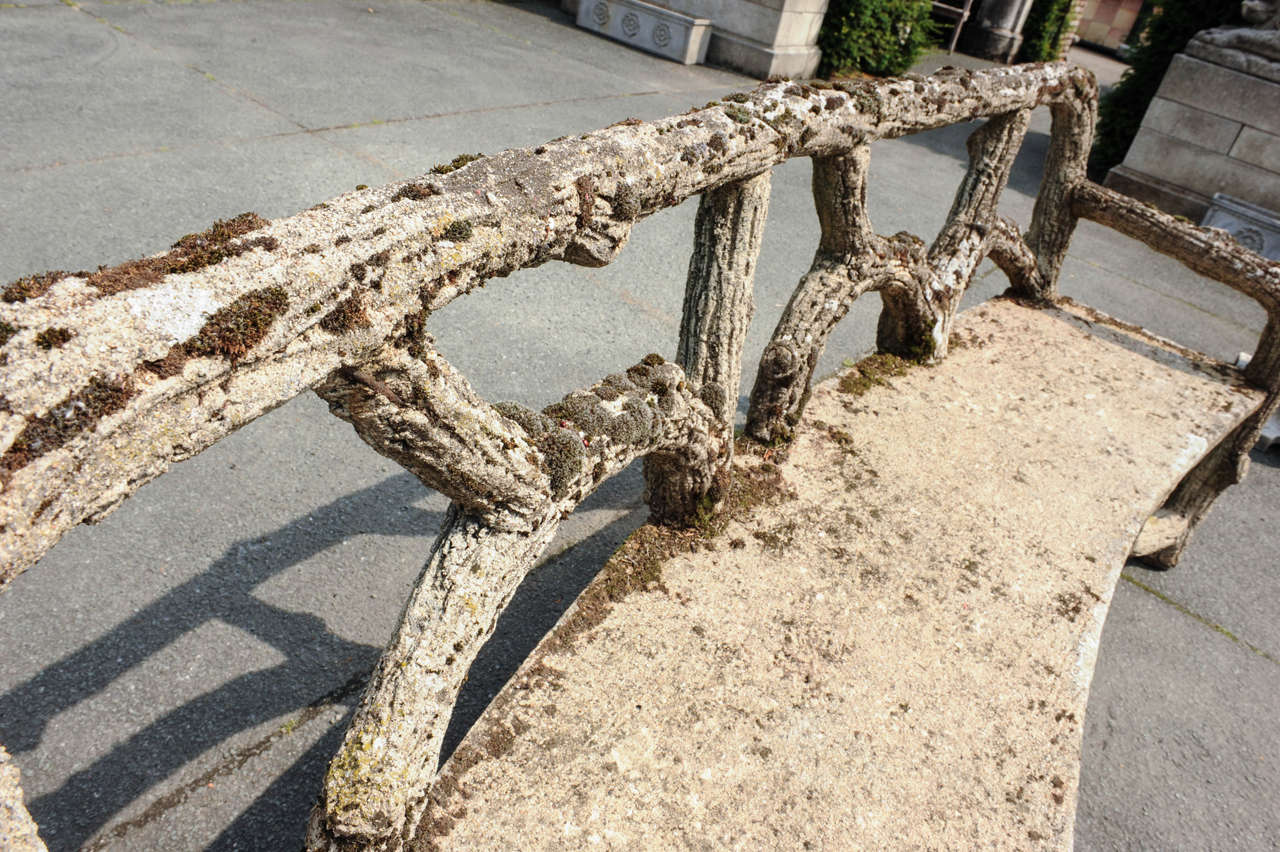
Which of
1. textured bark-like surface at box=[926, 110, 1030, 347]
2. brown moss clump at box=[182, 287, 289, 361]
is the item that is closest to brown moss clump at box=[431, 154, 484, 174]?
brown moss clump at box=[182, 287, 289, 361]

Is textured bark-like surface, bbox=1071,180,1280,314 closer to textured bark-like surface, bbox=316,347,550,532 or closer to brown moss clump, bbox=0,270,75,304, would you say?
textured bark-like surface, bbox=316,347,550,532

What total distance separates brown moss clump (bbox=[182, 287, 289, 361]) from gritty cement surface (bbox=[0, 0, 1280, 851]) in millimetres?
1499

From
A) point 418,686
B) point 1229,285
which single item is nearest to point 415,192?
point 418,686

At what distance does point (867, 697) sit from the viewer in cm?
215

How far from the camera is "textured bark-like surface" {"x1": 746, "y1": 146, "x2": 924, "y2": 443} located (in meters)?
2.81

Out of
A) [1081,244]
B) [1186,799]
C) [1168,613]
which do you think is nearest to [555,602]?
[1186,799]

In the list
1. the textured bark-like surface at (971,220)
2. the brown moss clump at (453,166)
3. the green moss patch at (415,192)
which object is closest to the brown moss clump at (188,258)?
the green moss patch at (415,192)

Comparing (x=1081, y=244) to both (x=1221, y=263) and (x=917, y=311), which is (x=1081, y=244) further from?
(x=917, y=311)

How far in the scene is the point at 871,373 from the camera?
143 inches

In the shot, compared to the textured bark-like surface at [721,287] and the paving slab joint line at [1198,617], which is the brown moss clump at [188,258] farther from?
the paving slab joint line at [1198,617]

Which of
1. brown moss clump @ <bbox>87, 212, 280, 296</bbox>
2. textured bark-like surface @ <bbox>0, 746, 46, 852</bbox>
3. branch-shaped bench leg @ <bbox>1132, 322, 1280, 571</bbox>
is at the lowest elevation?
branch-shaped bench leg @ <bbox>1132, 322, 1280, 571</bbox>

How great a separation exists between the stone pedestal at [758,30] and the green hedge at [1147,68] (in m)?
3.23

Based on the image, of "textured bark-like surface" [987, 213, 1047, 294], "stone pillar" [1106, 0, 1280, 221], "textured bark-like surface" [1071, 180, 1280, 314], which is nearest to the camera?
"textured bark-like surface" [1071, 180, 1280, 314]

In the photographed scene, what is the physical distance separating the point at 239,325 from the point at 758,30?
9315mm
